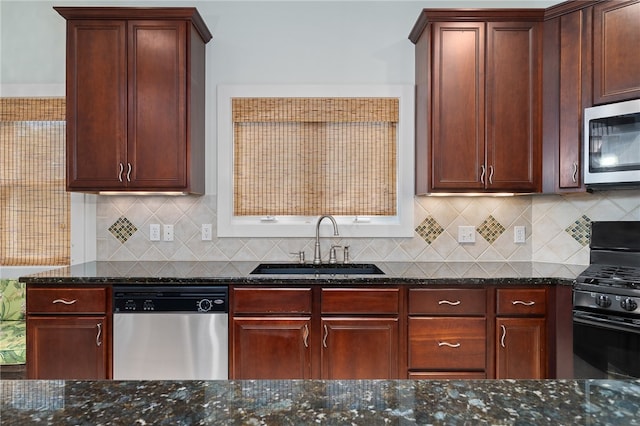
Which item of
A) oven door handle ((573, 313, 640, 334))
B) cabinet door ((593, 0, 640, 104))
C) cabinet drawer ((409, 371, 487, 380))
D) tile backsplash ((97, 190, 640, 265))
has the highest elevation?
cabinet door ((593, 0, 640, 104))

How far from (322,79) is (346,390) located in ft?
8.84

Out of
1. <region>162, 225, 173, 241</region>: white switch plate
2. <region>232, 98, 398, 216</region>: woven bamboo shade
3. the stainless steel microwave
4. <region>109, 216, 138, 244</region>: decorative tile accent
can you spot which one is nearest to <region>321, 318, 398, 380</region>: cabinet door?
<region>232, 98, 398, 216</region>: woven bamboo shade

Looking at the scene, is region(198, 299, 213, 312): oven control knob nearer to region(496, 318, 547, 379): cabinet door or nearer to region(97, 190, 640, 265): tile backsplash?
region(97, 190, 640, 265): tile backsplash

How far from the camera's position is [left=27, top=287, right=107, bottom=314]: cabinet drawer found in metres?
2.38

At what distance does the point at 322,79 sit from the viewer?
3084 millimetres

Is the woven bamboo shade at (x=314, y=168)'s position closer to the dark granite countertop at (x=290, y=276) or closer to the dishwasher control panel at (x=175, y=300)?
the dark granite countertop at (x=290, y=276)

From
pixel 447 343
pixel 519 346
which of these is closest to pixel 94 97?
pixel 447 343

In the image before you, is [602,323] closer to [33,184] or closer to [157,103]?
[157,103]

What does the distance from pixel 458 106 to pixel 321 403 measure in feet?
8.00

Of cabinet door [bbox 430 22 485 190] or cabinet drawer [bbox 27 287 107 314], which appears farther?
cabinet door [bbox 430 22 485 190]

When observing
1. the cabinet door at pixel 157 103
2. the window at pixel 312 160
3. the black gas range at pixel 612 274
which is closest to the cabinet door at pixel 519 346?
the black gas range at pixel 612 274

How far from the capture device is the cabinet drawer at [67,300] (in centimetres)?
238

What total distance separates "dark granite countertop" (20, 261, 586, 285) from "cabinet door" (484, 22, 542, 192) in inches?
23.2

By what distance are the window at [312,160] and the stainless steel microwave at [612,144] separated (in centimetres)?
111
